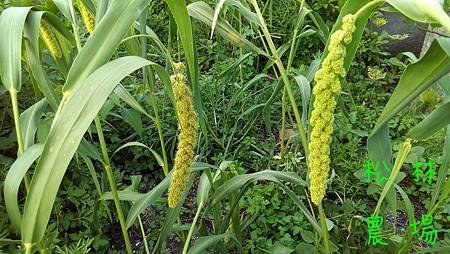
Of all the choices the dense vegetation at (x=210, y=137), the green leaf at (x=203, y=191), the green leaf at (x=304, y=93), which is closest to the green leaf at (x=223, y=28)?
the dense vegetation at (x=210, y=137)

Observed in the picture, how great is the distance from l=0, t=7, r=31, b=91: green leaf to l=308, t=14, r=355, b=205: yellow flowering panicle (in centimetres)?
49

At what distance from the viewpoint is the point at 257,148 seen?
194 cm

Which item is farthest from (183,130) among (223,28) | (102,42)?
(223,28)

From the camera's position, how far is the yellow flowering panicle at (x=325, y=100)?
68cm

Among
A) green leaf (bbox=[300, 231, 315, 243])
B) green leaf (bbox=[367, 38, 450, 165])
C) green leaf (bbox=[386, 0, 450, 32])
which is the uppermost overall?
green leaf (bbox=[386, 0, 450, 32])

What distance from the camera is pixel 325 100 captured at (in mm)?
750

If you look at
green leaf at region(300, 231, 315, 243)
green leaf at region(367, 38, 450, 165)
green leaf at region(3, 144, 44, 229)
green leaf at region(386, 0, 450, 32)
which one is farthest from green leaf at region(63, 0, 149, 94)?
green leaf at region(300, 231, 315, 243)

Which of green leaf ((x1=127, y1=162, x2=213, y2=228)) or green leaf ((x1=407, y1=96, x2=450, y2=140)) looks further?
green leaf ((x1=127, y1=162, x2=213, y2=228))

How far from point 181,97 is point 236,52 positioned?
5.77 ft

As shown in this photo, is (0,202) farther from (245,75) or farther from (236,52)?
(236,52)

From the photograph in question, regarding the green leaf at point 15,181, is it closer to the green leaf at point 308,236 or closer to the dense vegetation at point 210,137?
the dense vegetation at point 210,137

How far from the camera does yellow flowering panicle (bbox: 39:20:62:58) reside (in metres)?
0.94

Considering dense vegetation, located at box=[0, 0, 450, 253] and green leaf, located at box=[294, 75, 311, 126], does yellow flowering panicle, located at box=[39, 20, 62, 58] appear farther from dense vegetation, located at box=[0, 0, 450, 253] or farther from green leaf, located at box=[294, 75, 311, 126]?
green leaf, located at box=[294, 75, 311, 126]

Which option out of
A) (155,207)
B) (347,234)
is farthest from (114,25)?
(155,207)
